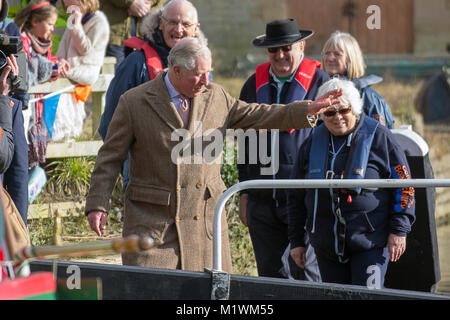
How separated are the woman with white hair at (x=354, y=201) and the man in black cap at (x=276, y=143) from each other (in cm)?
42

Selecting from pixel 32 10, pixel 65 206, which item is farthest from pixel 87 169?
pixel 32 10

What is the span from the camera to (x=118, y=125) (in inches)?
196

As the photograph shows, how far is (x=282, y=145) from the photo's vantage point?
5.87m

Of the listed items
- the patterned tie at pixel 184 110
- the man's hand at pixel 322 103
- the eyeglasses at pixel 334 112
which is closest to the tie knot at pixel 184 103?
the patterned tie at pixel 184 110

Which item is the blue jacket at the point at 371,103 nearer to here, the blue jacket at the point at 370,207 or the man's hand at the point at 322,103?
the blue jacket at the point at 370,207

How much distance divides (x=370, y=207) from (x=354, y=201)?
0.31ft

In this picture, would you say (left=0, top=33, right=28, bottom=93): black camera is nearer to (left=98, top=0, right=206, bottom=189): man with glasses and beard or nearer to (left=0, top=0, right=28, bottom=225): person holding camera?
(left=0, top=0, right=28, bottom=225): person holding camera

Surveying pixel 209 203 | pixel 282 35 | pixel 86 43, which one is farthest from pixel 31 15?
pixel 209 203

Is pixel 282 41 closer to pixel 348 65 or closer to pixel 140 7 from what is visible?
pixel 348 65

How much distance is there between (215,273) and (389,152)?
1640 mm

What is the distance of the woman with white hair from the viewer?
5273 mm

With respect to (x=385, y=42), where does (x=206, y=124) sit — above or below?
below

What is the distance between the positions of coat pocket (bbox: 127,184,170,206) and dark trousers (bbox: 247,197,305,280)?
1.16 metres
